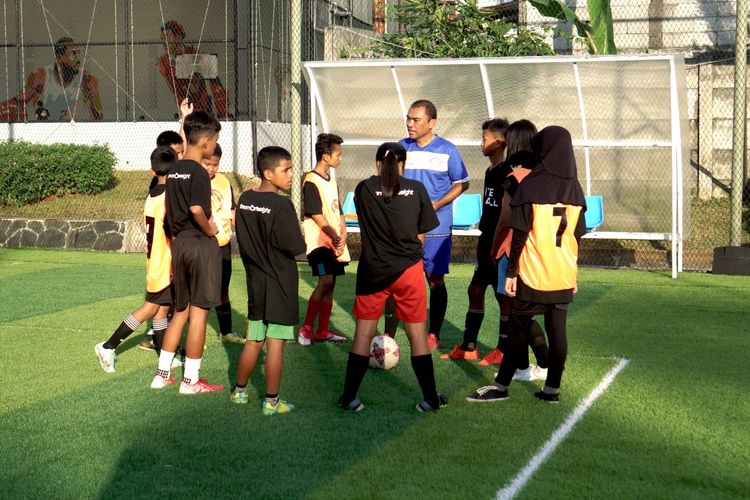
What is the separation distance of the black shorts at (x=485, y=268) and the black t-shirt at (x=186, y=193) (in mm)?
2374

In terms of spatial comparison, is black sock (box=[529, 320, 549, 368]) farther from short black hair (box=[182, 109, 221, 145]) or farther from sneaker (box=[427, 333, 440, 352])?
short black hair (box=[182, 109, 221, 145])

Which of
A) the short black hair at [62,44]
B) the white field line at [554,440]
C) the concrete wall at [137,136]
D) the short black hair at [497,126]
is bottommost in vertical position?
the white field line at [554,440]

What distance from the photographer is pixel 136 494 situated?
190 inches

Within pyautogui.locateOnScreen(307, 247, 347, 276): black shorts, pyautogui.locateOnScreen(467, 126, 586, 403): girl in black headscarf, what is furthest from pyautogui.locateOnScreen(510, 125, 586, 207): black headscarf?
pyautogui.locateOnScreen(307, 247, 347, 276): black shorts

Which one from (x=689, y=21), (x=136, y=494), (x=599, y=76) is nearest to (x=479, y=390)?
(x=136, y=494)

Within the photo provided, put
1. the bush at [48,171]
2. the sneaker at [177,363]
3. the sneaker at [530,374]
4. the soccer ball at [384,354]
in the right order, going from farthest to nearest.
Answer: the bush at [48,171] → the sneaker at [177,363] → the soccer ball at [384,354] → the sneaker at [530,374]

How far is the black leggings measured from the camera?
6.43 metres

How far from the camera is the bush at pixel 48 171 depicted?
18.6 m

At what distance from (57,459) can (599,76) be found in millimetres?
10805

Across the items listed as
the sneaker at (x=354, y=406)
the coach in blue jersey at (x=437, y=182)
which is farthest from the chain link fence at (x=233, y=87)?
the sneaker at (x=354, y=406)

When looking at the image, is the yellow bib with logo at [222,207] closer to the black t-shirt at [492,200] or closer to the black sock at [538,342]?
the black t-shirt at [492,200]

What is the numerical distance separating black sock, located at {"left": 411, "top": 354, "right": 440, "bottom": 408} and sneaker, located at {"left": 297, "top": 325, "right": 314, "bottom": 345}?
2.48 m

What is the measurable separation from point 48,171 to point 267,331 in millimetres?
13762

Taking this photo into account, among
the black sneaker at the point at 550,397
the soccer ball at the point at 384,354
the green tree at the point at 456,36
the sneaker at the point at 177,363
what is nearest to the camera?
the black sneaker at the point at 550,397
